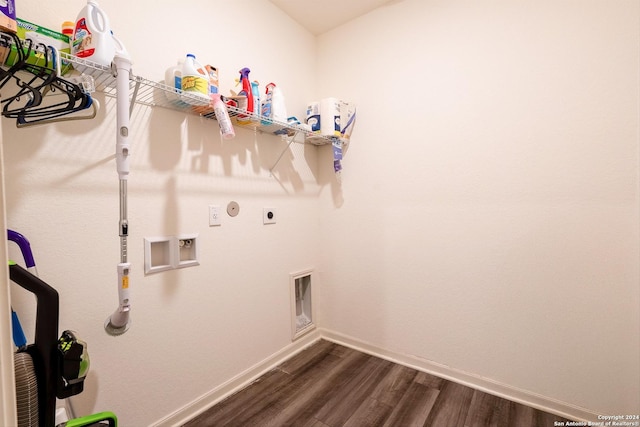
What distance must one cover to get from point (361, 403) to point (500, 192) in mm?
1420

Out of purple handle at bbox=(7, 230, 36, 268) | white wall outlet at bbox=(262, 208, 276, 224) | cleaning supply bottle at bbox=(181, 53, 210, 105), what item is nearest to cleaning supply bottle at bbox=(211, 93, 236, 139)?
cleaning supply bottle at bbox=(181, 53, 210, 105)

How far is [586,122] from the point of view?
55.1 inches

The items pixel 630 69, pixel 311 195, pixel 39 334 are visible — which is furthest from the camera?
pixel 311 195

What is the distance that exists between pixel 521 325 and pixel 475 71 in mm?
1469

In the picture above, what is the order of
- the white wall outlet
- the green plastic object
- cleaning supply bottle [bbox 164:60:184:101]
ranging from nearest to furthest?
the green plastic object
cleaning supply bottle [bbox 164:60:184:101]
the white wall outlet

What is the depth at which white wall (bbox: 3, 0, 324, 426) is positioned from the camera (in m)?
1.08

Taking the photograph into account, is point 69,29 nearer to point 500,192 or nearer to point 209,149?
point 209,149

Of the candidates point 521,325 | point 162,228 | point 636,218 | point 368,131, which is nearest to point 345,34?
point 368,131

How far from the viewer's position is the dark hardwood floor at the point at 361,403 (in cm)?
146

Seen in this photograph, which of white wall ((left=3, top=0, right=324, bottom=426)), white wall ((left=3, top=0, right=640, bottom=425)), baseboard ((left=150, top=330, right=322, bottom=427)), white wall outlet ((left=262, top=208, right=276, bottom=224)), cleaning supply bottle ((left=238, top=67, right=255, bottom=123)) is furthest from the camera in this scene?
white wall outlet ((left=262, top=208, right=276, bottom=224))

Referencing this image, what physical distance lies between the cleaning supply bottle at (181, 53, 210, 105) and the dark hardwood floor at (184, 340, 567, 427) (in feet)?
5.22

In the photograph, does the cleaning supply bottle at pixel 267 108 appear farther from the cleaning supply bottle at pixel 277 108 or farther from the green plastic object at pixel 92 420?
the green plastic object at pixel 92 420

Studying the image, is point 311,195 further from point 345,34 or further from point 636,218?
point 636,218

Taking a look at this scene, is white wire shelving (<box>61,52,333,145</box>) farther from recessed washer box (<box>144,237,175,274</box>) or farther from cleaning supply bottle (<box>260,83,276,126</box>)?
recessed washer box (<box>144,237,175,274</box>)
